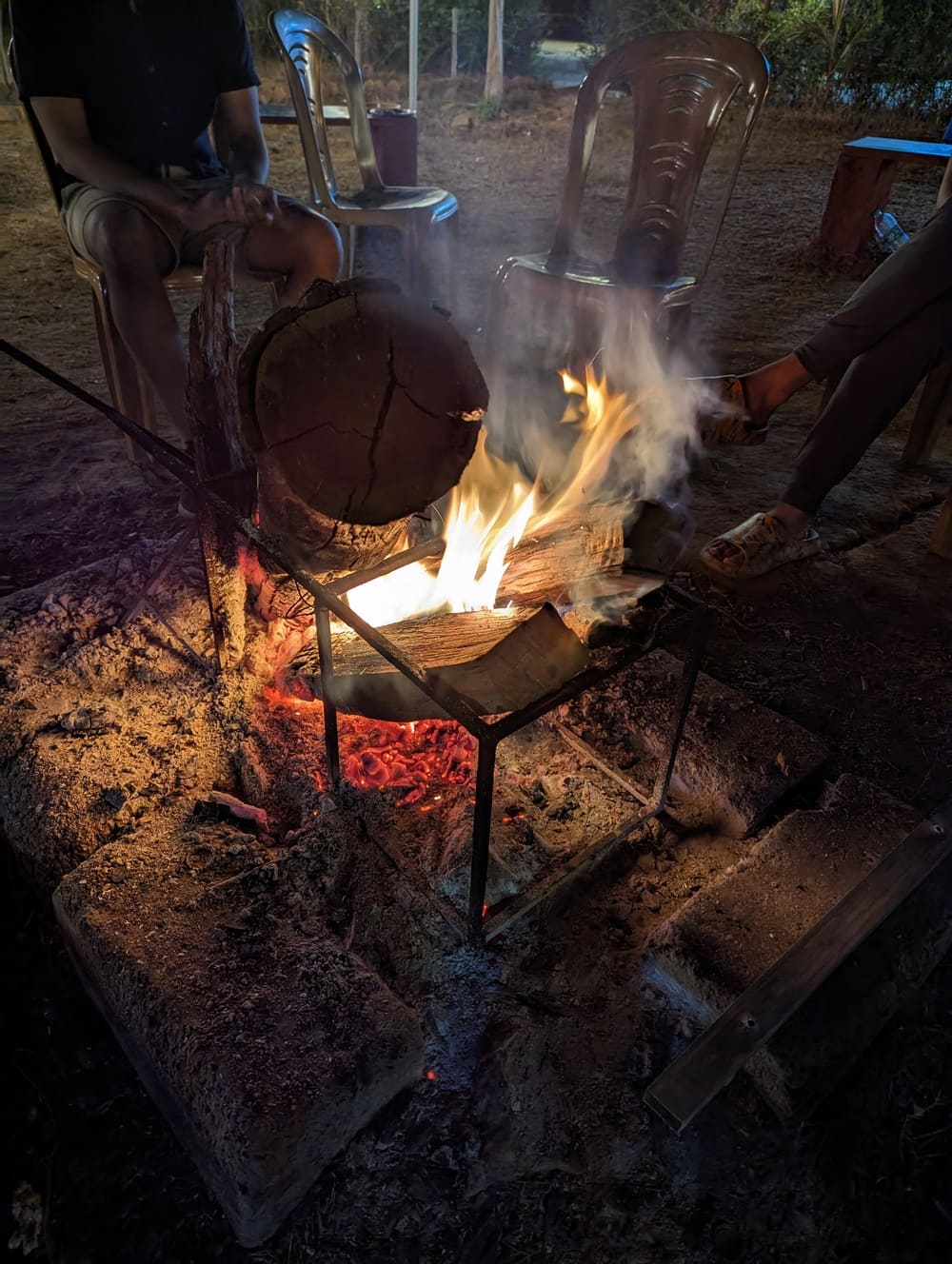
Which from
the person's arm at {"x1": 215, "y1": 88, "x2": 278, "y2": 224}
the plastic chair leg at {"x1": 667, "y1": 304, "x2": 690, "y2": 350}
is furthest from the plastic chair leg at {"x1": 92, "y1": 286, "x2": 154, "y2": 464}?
the plastic chair leg at {"x1": 667, "y1": 304, "x2": 690, "y2": 350}

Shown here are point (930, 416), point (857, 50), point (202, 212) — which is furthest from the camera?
point (857, 50)

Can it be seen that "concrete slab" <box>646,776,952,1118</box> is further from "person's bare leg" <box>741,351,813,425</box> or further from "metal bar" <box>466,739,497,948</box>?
"person's bare leg" <box>741,351,813,425</box>

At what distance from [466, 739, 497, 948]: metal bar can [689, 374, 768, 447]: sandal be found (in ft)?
5.36

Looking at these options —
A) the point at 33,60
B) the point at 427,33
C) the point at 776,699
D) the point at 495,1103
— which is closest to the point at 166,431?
the point at 33,60

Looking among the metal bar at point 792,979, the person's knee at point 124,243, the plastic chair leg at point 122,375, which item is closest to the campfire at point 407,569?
the metal bar at point 792,979

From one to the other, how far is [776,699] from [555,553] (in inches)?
34.6

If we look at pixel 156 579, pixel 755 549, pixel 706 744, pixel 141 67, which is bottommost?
pixel 755 549

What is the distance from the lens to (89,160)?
259 cm

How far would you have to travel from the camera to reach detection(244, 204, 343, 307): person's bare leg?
9.16ft

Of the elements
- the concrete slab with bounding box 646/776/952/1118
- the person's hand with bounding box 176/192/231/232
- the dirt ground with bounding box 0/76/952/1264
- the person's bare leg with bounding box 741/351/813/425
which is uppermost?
the person's hand with bounding box 176/192/231/232

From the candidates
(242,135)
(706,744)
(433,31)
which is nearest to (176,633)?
(706,744)

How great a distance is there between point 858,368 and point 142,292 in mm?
2222

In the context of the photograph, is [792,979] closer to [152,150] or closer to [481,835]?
[481,835]

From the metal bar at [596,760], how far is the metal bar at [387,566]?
496 mm
